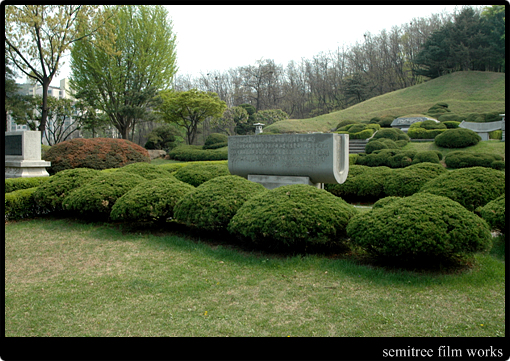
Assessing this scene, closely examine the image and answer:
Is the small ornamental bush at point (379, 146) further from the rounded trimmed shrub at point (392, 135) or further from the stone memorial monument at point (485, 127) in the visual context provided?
the stone memorial monument at point (485, 127)

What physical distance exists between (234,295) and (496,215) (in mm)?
3891

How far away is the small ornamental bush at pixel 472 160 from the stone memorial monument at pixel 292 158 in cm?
891

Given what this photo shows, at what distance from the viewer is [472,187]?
6.18 m

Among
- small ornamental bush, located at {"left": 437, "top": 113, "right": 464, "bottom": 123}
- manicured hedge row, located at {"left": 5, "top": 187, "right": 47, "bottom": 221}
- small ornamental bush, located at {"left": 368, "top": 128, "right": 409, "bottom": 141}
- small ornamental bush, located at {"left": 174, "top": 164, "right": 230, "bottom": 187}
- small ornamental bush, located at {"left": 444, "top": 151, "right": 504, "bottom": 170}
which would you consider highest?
small ornamental bush, located at {"left": 437, "top": 113, "right": 464, "bottom": 123}

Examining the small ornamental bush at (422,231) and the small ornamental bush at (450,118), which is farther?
the small ornamental bush at (450,118)

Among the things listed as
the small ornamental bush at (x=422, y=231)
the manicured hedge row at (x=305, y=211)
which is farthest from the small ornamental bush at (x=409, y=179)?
the small ornamental bush at (x=422, y=231)

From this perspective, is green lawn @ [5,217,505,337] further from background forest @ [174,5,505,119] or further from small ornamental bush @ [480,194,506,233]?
background forest @ [174,5,505,119]

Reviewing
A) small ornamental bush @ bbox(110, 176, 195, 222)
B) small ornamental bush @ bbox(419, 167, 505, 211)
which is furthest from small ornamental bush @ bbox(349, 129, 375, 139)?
small ornamental bush @ bbox(110, 176, 195, 222)

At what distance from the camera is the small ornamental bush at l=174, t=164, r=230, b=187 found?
9531 mm

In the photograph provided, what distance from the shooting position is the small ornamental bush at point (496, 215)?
4.95 meters

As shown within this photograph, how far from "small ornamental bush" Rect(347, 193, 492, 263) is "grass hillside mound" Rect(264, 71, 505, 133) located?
89.6 ft

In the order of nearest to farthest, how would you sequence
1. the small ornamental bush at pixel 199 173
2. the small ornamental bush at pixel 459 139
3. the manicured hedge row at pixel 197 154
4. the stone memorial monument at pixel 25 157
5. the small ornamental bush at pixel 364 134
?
the small ornamental bush at pixel 199 173 < the stone memorial monument at pixel 25 157 < the small ornamental bush at pixel 459 139 < the manicured hedge row at pixel 197 154 < the small ornamental bush at pixel 364 134

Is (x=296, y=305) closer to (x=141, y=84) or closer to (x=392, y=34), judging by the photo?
(x=141, y=84)
